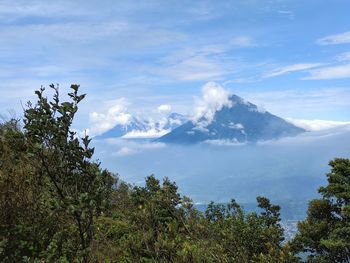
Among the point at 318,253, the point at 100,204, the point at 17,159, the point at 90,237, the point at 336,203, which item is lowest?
the point at 318,253

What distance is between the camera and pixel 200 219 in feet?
26.3

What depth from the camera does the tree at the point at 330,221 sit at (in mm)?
28281

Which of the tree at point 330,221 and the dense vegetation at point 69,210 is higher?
the dense vegetation at point 69,210

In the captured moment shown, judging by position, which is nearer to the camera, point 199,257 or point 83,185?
point 83,185

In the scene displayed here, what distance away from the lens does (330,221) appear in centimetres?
3006

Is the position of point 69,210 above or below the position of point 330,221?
above

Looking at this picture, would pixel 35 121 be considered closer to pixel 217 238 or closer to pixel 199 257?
pixel 199 257

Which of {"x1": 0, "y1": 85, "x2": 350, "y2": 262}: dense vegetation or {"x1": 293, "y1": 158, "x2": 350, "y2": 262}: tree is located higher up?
{"x1": 0, "y1": 85, "x2": 350, "y2": 262}: dense vegetation

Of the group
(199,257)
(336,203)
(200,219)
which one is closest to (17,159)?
(200,219)

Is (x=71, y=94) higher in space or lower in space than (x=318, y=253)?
higher

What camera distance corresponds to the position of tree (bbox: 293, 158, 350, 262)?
2828 centimetres

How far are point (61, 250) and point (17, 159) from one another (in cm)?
359

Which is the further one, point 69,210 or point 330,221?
point 330,221

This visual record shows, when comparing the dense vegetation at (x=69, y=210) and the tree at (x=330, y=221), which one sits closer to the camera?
the dense vegetation at (x=69, y=210)
